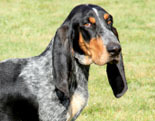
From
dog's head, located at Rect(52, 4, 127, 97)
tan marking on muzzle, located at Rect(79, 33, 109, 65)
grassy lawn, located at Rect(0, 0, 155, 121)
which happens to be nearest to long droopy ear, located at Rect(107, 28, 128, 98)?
dog's head, located at Rect(52, 4, 127, 97)

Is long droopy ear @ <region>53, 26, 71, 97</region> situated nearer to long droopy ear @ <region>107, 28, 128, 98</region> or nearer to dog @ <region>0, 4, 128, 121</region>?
dog @ <region>0, 4, 128, 121</region>

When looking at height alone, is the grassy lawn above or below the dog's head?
below

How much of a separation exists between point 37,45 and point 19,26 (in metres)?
3.66

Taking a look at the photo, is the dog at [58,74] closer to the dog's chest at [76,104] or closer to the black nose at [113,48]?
the dog's chest at [76,104]

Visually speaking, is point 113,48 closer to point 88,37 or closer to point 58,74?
point 88,37

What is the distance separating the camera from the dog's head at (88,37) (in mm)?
5516

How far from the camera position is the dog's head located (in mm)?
5516

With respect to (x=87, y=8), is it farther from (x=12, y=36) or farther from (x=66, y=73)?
(x=12, y=36)

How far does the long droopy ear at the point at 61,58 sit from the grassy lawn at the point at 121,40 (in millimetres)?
2647

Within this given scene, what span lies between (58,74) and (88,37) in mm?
653

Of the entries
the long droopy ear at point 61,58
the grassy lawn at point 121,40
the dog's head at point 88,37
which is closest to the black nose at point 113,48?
the dog's head at point 88,37

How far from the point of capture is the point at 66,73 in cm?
574

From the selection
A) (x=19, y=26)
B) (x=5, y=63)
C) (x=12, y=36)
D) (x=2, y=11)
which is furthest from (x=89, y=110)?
(x=2, y=11)

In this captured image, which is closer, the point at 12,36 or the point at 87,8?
the point at 87,8
